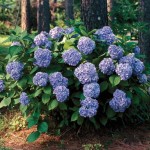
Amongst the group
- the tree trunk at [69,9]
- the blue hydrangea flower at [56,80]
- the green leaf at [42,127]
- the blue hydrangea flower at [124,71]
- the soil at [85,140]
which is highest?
the tree trunk at [69,9]

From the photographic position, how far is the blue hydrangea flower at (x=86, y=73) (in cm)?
396

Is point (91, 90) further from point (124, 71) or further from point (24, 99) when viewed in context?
point (24, 99)

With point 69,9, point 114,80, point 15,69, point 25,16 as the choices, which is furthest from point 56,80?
point 69,9

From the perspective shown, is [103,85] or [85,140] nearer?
[103,85]

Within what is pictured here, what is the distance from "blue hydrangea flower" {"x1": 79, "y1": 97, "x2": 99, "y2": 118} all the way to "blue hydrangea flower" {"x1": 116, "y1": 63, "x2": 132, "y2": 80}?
40 centimetres

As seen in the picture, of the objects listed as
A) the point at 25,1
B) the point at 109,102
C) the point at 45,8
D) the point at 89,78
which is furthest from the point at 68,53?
the point at 25,1

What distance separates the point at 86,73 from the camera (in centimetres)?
396

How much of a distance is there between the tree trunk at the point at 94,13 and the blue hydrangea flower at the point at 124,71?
4.79 feet

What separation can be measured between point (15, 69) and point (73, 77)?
0.66 m

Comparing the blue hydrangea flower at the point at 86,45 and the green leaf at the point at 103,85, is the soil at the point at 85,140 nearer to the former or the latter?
the green leaf at the point at 103,85

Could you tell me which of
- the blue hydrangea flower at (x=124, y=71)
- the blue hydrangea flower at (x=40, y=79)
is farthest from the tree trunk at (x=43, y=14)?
the blue hydrangea flower at (x=124, y=71)

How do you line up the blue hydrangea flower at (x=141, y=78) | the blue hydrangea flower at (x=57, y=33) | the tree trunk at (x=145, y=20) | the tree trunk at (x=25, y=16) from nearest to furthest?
the blue hydrangea flower at (x=141, y=78) < the blue hydrangea flower at (x=57, y=33) < the tree trunk at (x=145, y=20) < the tree trunk at (x=25, y=16)

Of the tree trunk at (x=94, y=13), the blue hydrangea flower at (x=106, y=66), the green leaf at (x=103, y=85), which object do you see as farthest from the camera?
the tree trunk at (x=94, y=13)

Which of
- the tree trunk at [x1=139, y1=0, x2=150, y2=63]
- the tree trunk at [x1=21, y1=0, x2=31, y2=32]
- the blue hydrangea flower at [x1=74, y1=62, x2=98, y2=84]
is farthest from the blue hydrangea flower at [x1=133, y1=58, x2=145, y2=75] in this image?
the tree trunk at [x1=21, y1=0, x2=31, y2=32]
